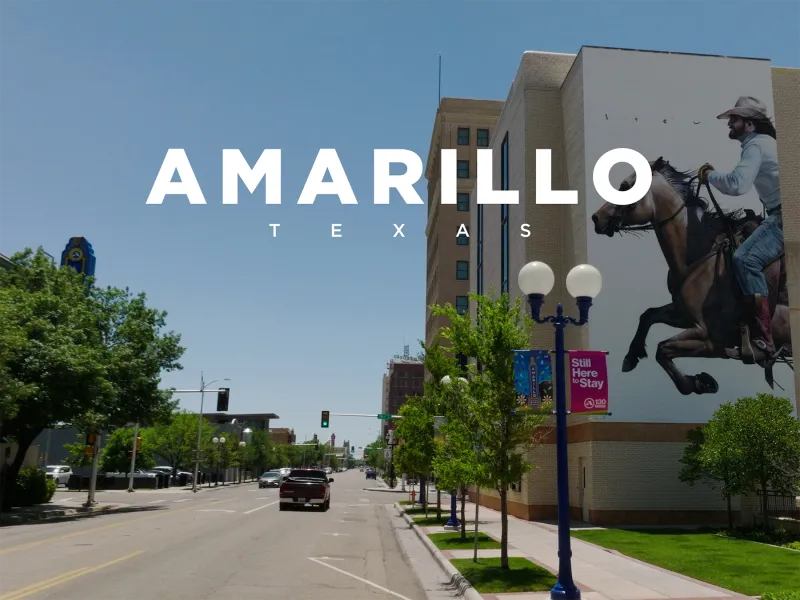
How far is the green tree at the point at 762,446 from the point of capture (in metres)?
21.8

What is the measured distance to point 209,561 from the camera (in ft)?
51.8

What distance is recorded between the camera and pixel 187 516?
29.7m

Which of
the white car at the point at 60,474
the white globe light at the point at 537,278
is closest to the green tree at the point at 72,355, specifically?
the white globe light at the point at 537,278

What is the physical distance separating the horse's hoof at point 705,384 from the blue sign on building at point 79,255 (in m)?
44.5

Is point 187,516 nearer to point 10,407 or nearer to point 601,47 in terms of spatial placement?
point 10,407

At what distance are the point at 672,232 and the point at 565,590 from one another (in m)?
21.2

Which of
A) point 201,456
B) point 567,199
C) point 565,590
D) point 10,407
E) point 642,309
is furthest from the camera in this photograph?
point 201,456

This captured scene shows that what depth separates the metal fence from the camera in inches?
1024

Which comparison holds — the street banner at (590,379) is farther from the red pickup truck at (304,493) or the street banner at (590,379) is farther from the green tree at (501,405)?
the red pickup truck at (304,493)

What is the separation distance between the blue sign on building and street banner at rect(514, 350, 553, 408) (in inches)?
1930

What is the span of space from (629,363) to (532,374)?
15716 millimetres

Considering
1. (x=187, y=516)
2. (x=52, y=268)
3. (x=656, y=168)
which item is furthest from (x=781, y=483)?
(x=52, y=268)

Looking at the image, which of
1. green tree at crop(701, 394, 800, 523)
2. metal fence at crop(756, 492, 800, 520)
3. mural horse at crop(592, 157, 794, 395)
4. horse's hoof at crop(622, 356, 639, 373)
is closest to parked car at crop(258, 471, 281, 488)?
horse's hoof at crop(622, 356, 639, 373)

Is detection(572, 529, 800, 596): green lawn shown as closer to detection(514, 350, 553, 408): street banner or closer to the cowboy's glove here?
detection(514, 350, 553, 408): street banner
